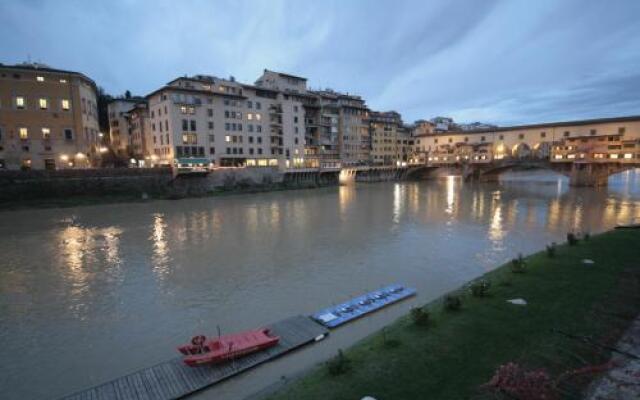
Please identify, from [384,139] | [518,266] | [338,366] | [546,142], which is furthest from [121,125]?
[546,142]

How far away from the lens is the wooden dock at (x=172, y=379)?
9.52 metres

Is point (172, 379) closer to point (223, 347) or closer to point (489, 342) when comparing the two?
point (223, 347)

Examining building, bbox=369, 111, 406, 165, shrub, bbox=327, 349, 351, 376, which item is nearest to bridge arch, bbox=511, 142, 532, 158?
building, bbox=369, 111, 406, 165

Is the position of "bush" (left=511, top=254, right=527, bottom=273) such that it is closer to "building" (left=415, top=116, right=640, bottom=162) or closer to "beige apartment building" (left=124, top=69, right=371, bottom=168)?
"beige apartment building" (left=124, top=69, right=371, bottom=168)

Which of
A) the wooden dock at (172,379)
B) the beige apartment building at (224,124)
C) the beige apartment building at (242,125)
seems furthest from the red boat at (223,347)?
the beige apartment building at (242,125)

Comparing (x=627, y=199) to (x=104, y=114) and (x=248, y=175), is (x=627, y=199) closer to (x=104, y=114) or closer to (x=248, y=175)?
(x=248, y=175)

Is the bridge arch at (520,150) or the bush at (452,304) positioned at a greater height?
the bridge arch at (520,150)

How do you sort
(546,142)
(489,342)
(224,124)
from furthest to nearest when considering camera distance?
(546,142), (224,124), (489,342)

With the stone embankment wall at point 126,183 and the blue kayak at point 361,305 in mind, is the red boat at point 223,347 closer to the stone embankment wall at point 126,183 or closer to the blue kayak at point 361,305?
the blue kayak at point 361,305

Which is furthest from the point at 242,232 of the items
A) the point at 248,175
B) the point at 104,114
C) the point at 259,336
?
the point at 104,114

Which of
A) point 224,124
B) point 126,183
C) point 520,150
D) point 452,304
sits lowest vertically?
point 452,304

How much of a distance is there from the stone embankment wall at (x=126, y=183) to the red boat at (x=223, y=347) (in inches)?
2028

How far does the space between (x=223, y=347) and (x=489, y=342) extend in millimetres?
8584

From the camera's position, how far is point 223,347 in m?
11.2
